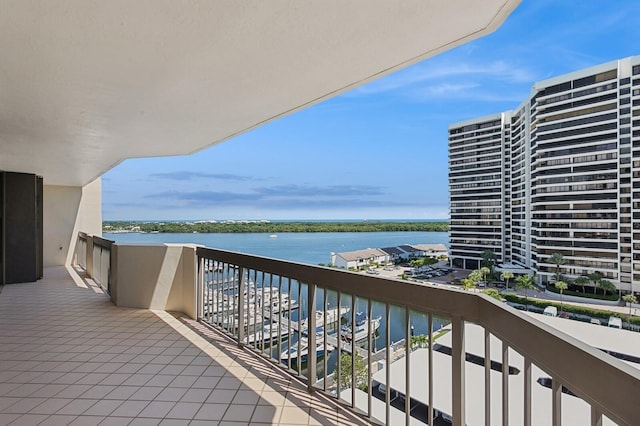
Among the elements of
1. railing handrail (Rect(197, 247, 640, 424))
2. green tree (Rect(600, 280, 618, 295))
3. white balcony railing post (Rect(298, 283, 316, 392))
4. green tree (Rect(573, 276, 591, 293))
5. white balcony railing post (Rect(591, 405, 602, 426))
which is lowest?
green tree (Rect(573, 276, 591, 293))

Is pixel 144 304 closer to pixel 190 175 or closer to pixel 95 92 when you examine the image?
pixel 95 92

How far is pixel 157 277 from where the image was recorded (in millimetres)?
4730

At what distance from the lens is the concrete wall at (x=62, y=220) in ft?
31.2

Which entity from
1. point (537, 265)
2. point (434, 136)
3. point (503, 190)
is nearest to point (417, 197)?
point (434, 136)

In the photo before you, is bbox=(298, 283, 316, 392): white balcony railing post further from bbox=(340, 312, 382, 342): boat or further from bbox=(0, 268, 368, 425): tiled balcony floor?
bbox=(340, 312, 382, 342): boat

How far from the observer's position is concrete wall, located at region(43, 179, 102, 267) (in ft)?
31.2

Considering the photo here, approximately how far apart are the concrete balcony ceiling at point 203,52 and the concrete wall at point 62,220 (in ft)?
24.6

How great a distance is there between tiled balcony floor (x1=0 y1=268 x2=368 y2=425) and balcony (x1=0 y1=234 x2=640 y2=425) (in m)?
0.01

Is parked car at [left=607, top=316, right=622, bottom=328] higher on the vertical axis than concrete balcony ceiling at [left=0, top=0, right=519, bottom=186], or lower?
lower

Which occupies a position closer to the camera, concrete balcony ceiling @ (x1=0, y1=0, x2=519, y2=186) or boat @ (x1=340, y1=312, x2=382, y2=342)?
concrete balcony ceiling @ (x1=0, y1=0, x2=519, y2=186)

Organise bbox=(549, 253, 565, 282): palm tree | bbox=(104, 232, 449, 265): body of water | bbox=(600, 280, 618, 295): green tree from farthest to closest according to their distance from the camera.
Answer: bbox=(549, 253, 565, 282): palm tree, bbox=(600, 280, 618, 295): green tree, bbox=(104, 232, 449, 265): body of water

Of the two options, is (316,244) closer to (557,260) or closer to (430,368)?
(430,368)

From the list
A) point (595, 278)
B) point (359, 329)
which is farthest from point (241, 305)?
point (595, 278)

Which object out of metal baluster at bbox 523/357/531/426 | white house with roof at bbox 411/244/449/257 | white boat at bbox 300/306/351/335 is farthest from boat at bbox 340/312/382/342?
white house with roof at bbox 411/244/449/257
